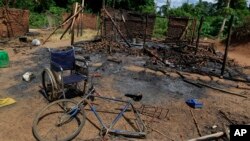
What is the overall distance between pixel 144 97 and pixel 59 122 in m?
2.60

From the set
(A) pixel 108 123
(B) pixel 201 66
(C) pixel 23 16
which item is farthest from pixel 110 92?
(C) pixel 23 16

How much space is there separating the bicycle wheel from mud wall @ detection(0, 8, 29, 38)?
36.8ft

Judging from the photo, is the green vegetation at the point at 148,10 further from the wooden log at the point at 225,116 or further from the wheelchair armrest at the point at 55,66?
the wheelchair armrest at the point at 55,66

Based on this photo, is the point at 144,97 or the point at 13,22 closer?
the point at 144,97

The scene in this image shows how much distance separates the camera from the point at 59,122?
498 cm

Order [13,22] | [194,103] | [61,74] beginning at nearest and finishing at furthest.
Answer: [61,74]
[194,103]
[13,22]

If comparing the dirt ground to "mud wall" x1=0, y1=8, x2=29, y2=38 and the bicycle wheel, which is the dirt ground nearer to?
the bicycle wheel

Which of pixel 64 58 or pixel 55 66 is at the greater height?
pixel 64 58

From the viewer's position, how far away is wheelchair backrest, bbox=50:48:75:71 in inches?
245

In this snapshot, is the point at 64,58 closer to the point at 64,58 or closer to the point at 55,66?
the point at 64,58

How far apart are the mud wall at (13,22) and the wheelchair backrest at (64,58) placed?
10082 mm

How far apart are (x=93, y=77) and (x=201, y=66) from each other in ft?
16.7

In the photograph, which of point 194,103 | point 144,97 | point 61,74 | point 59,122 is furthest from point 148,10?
point 59,122

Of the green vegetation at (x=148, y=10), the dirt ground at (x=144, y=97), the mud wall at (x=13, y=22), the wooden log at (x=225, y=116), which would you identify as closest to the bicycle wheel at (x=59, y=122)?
the dirt ground at (x=144, y=97)
